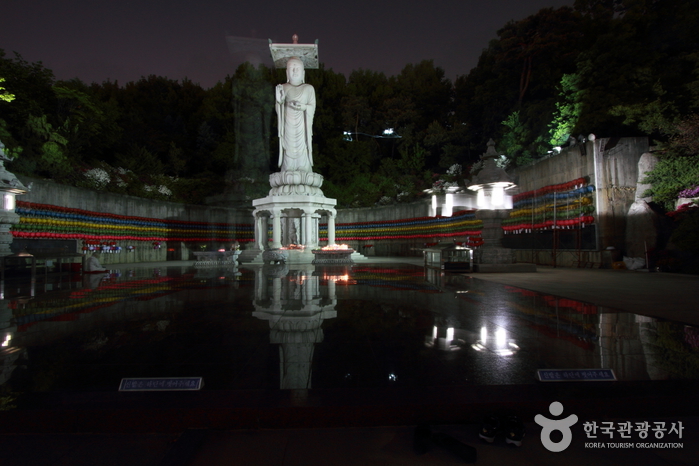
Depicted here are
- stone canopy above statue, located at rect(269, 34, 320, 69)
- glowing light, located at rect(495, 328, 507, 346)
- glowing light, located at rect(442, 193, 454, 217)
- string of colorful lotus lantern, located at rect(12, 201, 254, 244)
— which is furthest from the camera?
stone canopy above statue, located at rect(269, 34, 320, 69)

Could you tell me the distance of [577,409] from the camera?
3.07 meters

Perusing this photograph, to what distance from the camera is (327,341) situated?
4.54 m

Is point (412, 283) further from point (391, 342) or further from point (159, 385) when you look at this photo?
point (159, 385)

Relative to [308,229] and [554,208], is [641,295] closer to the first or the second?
[554,208]

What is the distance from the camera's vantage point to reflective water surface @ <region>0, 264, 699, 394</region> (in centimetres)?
353

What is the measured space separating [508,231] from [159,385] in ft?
74.7

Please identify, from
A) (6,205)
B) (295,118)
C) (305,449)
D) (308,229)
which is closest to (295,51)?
(295,118)

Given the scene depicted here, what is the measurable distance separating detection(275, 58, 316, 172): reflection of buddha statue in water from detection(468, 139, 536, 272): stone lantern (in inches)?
449

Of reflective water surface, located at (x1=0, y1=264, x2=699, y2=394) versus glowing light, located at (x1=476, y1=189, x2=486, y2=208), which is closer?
reflective water surface, located at (x1=0, y1=264, x2=699, y2=394)

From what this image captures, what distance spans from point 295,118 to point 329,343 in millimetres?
20692

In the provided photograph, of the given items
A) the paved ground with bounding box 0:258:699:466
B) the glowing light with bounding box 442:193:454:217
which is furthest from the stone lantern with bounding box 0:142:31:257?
the glowing light with bounding box 442:193:454:217

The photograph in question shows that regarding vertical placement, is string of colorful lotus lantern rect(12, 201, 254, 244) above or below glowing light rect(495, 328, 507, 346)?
above

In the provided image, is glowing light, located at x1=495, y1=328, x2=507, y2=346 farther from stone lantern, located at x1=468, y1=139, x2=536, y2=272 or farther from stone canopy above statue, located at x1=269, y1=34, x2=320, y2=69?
stone canopy above statue, located at x1=269, y1=34, x2=320, y2=69

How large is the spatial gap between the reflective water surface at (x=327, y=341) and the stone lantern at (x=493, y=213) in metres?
6.77
